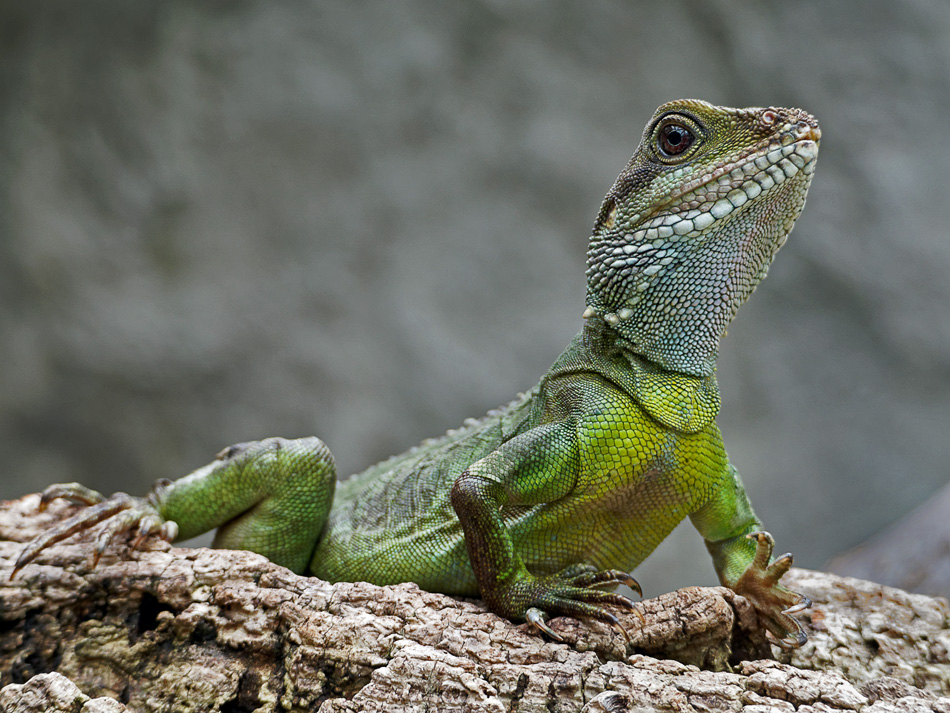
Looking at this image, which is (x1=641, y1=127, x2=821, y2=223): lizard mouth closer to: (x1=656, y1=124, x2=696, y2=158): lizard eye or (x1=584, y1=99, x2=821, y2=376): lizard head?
(x1=584, y1=99, x2=821, y2=376): lizard head

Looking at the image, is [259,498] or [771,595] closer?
[771,595]

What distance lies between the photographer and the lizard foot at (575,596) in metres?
2.99

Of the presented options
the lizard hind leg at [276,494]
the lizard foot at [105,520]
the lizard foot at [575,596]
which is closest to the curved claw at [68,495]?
the lizard foot at [105,520]

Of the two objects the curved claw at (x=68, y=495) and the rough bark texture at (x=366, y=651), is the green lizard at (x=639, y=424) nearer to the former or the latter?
the rough bark texture at (x=366, y=651)

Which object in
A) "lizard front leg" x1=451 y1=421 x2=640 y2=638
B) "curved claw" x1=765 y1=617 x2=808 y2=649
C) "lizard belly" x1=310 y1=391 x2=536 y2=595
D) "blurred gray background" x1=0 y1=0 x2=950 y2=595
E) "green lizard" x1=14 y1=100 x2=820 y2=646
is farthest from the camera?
"blurred gray background" x1=0 y1=0 x2=950 y2=595

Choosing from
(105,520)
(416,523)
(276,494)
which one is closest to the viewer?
(105,520)

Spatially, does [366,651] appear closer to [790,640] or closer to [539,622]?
[539,622]

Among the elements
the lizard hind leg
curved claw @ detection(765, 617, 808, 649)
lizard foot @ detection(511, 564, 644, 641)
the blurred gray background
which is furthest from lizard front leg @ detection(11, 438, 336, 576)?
the blurred gray background

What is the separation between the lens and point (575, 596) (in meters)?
3.06

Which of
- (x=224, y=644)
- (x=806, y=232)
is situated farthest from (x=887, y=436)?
(x=224, y=644)

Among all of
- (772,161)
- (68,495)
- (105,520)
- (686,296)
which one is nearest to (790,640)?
(686,296)

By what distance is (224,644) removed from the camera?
3.14 m

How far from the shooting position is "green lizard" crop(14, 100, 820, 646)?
321cm

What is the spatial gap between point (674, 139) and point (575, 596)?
203 centimetres
